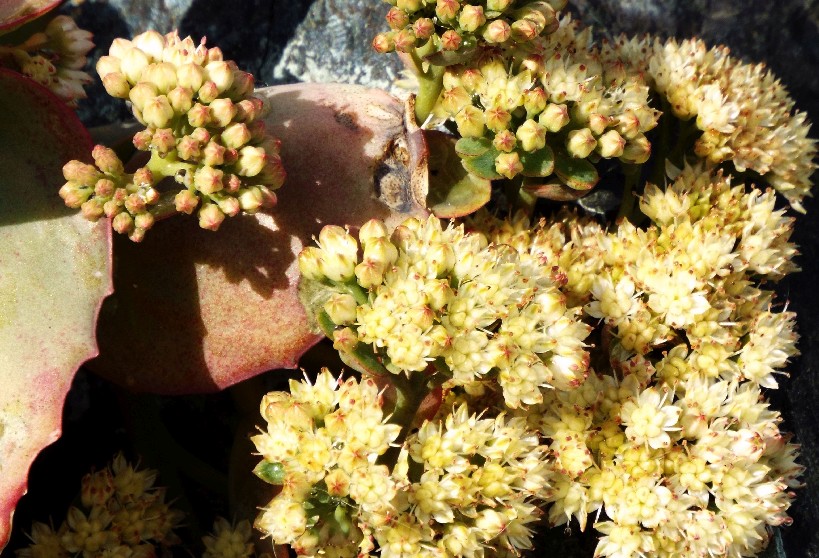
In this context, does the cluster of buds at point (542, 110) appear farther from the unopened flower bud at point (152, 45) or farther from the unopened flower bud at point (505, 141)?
the unopened flower bud at point (152, 45)

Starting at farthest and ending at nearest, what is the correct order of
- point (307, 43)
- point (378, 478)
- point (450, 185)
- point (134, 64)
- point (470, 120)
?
point (307, 43) → point (450, 185) → point (470, 120) → point (134, 64) → point (378, 478)

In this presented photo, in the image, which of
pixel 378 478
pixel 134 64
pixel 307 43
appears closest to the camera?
pixel 378 478

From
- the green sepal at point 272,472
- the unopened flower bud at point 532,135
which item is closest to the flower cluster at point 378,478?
the green sepal at point 272,472

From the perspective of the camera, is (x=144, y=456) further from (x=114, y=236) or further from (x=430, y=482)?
(x=430, y=482)

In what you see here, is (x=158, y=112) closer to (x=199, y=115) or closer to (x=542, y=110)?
(x=199, y=115)

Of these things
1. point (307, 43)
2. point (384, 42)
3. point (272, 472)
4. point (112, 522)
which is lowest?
point (112, 522)

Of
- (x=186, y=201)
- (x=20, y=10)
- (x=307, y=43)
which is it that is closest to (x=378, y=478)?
(x=186, y=201)

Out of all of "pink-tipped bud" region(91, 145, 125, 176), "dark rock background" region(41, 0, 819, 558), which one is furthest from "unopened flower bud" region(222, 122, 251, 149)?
"dark rock background" region(41, 0, 819, 558)
